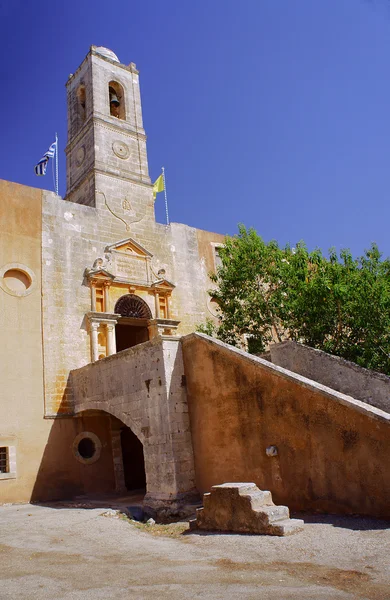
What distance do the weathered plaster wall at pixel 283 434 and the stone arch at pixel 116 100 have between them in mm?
12312

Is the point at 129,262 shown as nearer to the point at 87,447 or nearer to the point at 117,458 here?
the point at 87,447

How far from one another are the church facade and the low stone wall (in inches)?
113

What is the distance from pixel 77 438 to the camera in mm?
13922

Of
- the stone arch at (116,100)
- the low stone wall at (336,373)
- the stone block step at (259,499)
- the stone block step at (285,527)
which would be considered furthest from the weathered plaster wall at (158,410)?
the stone arch at (116,100)

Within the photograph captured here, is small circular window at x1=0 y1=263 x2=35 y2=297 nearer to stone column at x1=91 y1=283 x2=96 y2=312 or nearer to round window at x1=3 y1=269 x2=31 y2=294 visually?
round window at x1=3 y1=269 x2=31 y2=294

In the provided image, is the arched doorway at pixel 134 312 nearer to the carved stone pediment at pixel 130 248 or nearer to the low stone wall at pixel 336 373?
the carved stone pediment at pixel 130 248

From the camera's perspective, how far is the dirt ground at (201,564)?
14.9 ft

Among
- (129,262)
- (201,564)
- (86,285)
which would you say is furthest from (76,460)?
(201,564)

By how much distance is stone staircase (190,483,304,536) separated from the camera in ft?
22.3

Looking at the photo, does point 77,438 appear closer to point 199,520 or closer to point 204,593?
point 199,520

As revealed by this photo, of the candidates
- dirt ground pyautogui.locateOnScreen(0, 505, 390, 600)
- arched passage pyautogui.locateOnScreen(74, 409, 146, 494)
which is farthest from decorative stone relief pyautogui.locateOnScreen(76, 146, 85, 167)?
dirt ground pyautogui.locateOnScreen(0, 505, 390, 600)

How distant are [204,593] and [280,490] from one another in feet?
13.6

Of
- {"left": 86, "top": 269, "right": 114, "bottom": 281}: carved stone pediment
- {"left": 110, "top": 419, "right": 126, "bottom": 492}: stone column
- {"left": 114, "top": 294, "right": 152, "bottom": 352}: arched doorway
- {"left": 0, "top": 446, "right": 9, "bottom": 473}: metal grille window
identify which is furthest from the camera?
{"left": 114, "top": 294, "right": 152, "bottom": 352}: arched doorway

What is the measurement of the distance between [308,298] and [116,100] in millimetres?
11200
